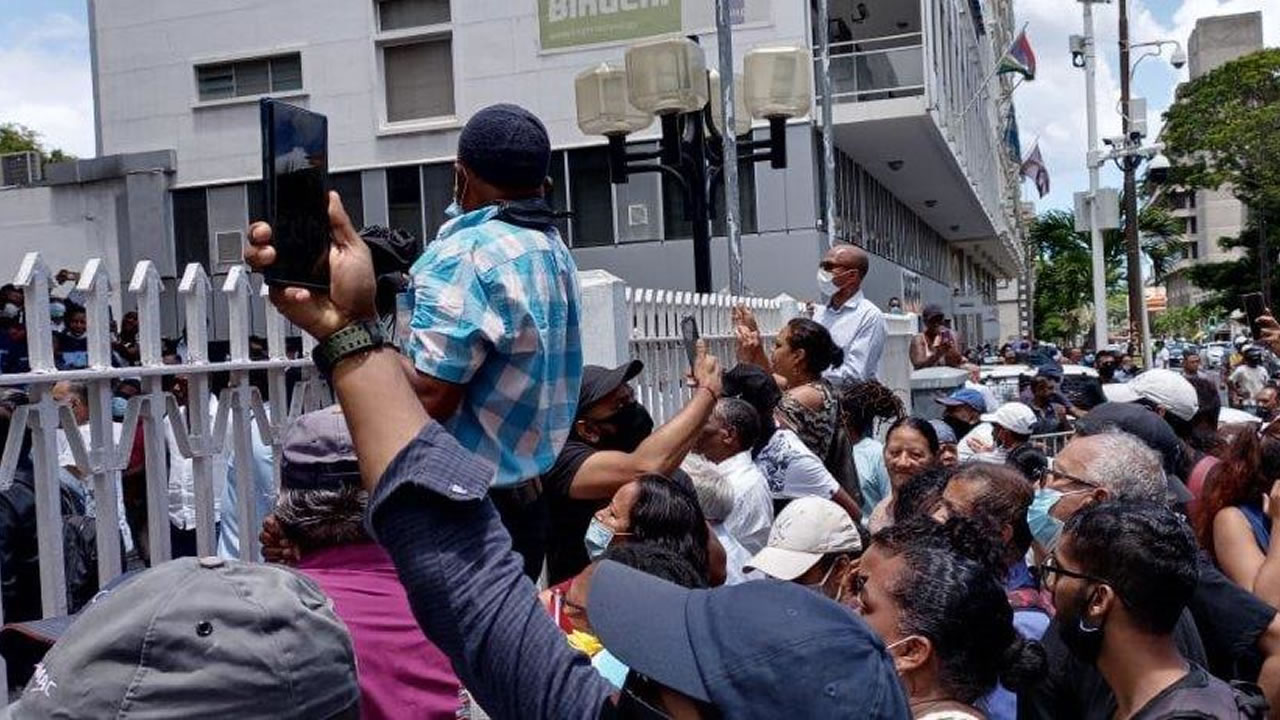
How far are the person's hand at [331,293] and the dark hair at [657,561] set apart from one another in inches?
62.7

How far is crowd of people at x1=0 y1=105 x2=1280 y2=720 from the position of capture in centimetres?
151

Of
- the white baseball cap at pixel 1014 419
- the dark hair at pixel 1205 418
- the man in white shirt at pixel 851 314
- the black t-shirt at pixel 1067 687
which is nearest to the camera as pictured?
the black t-shirt at pixel 1067 687

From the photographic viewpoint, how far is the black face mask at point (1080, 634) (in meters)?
3.12

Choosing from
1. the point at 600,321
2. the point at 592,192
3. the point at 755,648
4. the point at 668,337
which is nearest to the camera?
the point at 755,648

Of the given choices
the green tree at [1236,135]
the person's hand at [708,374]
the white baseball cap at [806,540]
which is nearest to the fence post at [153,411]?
the person's hand at [708,374]

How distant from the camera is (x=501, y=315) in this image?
115 inches

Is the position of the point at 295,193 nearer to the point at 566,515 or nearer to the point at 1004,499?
the point at 566,515

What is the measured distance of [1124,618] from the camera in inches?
122

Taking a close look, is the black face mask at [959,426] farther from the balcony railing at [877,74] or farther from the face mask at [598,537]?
the balcony railing at [877,74]

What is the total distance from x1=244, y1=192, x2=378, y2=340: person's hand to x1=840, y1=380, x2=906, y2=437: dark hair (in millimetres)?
5208

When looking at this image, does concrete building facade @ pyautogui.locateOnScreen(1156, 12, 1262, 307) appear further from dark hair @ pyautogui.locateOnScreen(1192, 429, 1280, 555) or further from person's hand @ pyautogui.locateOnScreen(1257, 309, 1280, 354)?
dark hair @ pyautogui.locateOnScreen(1192, 429, 1280, 555)

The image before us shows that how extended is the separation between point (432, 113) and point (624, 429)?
19486 mm

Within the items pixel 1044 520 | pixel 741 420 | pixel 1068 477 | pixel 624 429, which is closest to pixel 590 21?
pixel 741 420

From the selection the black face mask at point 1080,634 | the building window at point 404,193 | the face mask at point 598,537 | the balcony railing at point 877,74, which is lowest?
the black face mask at point 1080,634
